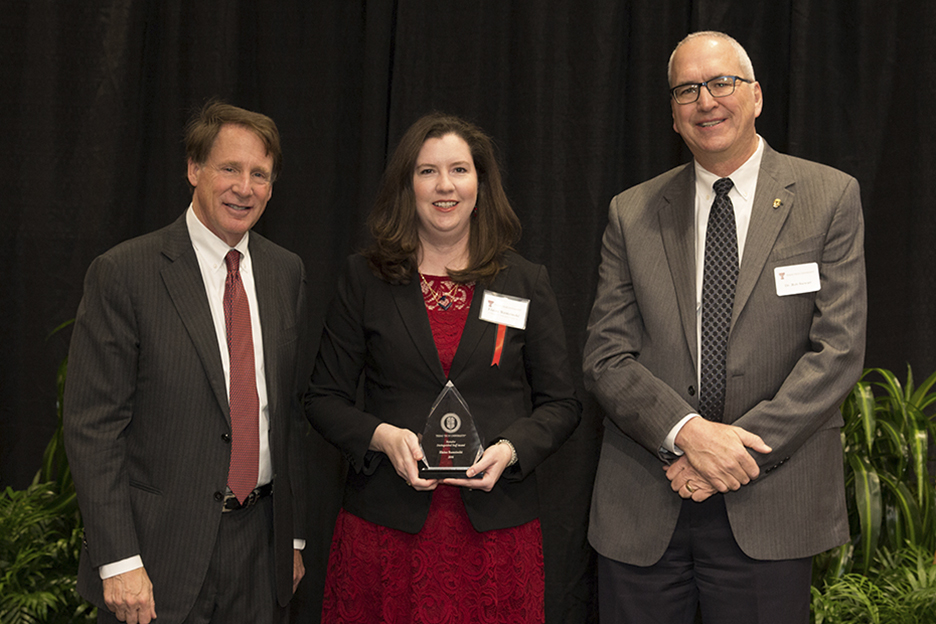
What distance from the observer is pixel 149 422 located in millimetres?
1887

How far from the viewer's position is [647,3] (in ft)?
11.3

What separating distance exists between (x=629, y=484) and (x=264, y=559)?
97 cm

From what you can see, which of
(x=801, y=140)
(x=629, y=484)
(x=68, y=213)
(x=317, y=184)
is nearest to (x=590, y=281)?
(x=801, y=140)

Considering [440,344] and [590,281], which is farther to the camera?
[590,281]

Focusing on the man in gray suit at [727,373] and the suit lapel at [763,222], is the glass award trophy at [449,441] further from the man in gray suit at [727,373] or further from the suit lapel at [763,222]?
the suit lapel at [763,222]

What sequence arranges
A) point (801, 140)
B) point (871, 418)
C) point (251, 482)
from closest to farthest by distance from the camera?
1. point (251, 482)
2. point (871, 418)
3. point (801, 140)

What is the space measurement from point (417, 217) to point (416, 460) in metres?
0.73

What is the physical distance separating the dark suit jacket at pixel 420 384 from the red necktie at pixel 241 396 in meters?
0.25

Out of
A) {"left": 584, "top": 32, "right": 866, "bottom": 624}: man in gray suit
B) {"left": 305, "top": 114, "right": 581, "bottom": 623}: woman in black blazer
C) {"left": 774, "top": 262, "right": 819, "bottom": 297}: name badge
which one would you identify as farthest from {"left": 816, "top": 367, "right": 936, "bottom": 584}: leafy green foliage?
{"left": 305, "top": 114, "right": 581, "bottom": 623}: woman in black blazer

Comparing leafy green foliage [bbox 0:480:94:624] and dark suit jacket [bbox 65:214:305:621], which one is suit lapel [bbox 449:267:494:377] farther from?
leafy green foliage [bbox 0:480:94:624]

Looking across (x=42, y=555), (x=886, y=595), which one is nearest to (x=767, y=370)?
(x=886, y=595)

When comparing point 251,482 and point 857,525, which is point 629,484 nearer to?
point 251,482

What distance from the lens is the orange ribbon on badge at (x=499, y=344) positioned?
215cm

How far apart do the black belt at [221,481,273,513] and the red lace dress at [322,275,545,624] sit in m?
0.25
